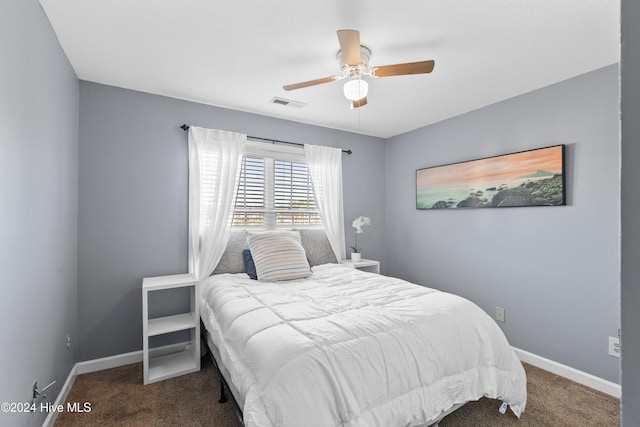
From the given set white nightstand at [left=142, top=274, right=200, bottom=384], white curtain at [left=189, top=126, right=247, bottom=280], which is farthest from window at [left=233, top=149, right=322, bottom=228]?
white nightstand at [left=142, top=274, right=200, bottom=384]

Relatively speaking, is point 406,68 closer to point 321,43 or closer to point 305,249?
point 321,43

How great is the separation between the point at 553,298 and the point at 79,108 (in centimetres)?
445

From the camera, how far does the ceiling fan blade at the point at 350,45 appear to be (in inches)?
70.4

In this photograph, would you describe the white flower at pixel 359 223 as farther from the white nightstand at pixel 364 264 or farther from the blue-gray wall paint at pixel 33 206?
the blue-gray wall paint at pixel 33 206

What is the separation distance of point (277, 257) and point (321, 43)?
1849mm

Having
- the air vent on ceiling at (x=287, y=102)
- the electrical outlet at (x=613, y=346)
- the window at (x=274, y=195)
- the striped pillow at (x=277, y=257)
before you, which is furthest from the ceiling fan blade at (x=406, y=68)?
the electrical outlet at (x=613, y=346)

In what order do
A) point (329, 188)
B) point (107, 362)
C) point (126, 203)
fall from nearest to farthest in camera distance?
point (107, 362) → point (126, 203) → point (329, 188)

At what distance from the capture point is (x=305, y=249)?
3684 millimetres

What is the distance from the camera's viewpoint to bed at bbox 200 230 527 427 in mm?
1430

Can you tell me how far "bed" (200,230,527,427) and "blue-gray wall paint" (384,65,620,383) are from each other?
100 cm

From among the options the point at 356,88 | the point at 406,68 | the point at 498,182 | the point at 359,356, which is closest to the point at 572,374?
the point at 498,182

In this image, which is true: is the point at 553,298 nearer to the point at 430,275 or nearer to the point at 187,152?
the point at 430,275

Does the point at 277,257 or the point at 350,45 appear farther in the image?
the point at 277,257

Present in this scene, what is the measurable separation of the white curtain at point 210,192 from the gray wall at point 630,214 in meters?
3.12
